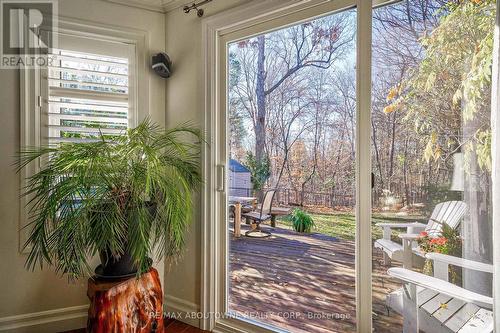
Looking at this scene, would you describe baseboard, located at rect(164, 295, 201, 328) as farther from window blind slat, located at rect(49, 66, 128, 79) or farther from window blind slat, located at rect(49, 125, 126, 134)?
window blind slat, located at rect(49, 66, 128, 79)

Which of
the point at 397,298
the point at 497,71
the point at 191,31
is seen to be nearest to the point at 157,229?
the point at 397,298

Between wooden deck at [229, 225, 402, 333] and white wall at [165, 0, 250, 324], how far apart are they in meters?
0.32

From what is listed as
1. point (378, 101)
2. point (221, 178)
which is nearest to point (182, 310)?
point (221, 178)

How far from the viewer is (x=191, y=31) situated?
2.49 metres

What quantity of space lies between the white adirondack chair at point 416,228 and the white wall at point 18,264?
2114 millimetres

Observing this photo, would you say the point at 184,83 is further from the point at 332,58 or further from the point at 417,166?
the point at 417,166

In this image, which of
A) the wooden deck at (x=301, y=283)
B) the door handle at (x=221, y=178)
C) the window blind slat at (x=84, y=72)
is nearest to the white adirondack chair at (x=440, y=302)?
the wooden deck at (x=301, y=283)

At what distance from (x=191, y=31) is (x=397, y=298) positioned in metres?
2.22

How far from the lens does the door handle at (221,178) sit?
236 cm

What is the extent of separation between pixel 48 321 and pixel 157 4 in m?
2.48

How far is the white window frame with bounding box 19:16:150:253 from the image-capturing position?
2.26 meters

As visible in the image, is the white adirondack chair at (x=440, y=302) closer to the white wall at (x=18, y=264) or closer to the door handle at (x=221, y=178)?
the door handle at (x=221, y=178)

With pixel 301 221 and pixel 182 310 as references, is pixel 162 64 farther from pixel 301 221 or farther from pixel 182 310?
pixel 182 310

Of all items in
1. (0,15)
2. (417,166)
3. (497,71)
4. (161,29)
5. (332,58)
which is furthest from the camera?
(161,29)
